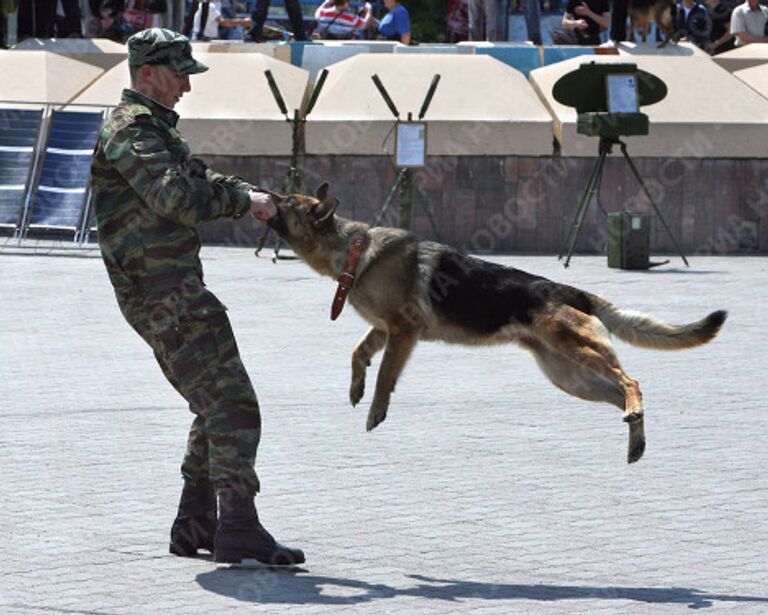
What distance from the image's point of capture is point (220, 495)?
6.74 m

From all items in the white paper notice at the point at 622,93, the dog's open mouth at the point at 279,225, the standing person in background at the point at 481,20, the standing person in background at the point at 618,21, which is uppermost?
the dog's open mouth at the point at 279,225

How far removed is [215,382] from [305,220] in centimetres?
128

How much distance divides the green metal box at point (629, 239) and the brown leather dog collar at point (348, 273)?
992 cm

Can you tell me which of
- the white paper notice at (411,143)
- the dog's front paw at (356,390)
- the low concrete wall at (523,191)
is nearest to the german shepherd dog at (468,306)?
the dog's front paw at (356,390)

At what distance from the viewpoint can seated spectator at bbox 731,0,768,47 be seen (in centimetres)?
2309

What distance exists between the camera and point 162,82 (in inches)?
258

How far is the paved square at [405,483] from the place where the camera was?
644 cm

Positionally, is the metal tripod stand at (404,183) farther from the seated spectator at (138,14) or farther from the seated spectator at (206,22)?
the seated spectator at (206,22)

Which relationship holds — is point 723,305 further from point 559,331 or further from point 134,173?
point 134,173

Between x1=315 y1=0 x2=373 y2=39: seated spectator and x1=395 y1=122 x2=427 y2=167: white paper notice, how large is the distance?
6537 mm

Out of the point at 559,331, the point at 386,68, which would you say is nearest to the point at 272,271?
the point at 386,68

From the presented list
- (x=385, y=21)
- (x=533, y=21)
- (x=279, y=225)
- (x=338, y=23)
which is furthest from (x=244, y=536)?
(x=533, y=21)

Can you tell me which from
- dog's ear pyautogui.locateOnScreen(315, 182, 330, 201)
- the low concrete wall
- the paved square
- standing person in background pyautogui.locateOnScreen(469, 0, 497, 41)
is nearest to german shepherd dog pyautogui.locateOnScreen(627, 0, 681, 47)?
the low concrete wall

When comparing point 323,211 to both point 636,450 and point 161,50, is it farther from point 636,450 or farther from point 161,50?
point 636,450
